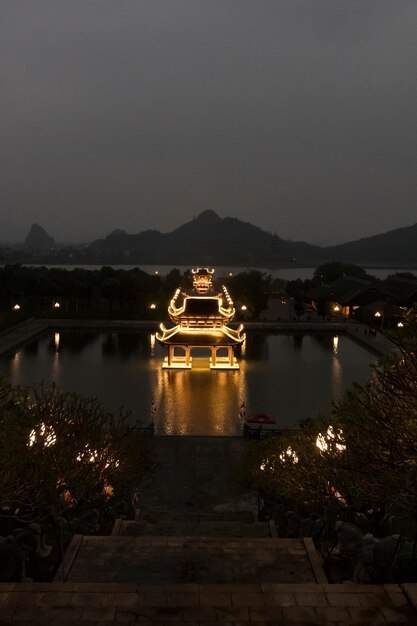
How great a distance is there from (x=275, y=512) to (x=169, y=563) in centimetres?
495

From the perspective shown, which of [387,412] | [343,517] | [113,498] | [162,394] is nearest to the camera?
[387,412]

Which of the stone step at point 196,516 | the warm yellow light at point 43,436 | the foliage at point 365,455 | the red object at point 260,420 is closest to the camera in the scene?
the foliage at point 365,455

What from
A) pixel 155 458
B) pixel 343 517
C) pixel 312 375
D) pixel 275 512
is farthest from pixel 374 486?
pixel 312 375

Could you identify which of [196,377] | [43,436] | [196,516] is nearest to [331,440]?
[196,516]

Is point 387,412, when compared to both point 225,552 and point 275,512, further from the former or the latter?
point 275,512

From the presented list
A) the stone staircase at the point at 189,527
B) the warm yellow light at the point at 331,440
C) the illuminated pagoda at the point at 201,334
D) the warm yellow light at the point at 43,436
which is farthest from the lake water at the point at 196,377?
the warm yellow light at the point at 43,436

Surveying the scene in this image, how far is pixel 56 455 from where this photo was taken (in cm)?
1184

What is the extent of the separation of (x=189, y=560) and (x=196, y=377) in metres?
26.2

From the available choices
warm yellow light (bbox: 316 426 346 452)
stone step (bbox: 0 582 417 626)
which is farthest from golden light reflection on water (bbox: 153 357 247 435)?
stone step (bbox: 0 582 417 626)

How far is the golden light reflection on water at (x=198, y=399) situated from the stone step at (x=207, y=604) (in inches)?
683

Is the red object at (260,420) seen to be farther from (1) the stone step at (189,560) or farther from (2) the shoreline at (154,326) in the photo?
(2) the shoreline at (154,326)

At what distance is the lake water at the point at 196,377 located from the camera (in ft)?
93.4

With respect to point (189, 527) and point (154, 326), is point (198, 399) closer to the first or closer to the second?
point (189, 527)

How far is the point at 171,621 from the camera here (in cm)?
717
